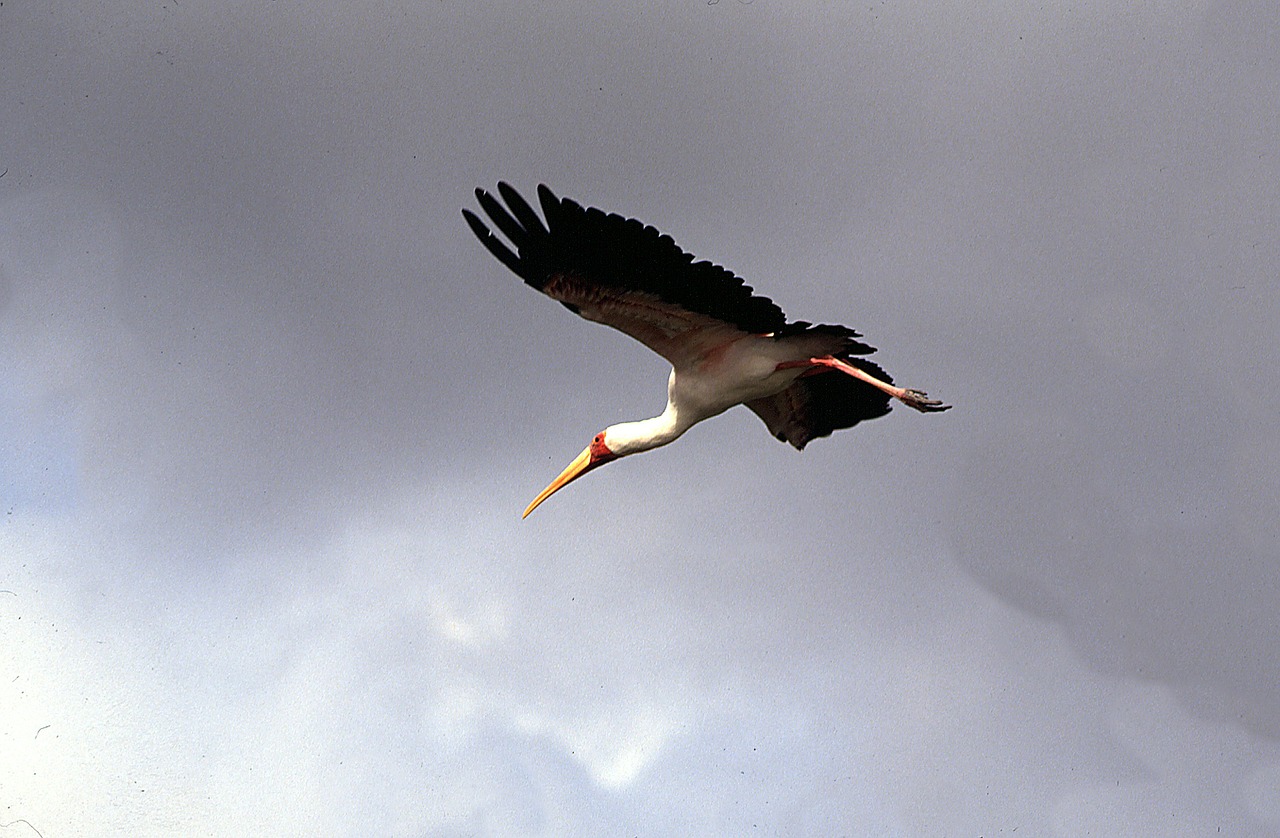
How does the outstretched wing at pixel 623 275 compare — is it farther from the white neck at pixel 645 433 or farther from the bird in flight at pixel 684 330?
the white neck at pixel 645 433

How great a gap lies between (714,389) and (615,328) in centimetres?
199

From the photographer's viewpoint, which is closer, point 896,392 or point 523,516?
point 896,392

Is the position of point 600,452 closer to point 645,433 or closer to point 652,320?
point 645,433

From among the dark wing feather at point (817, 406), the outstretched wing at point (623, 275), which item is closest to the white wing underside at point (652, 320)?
the outstretched wing at point (623, 275)

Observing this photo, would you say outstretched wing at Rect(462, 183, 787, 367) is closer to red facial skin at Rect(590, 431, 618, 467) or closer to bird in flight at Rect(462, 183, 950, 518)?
bird in flight at Rect(462, 183, 950, 518)

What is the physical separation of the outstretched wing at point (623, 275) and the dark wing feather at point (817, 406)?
317 cm

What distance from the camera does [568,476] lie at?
2589 centimetres

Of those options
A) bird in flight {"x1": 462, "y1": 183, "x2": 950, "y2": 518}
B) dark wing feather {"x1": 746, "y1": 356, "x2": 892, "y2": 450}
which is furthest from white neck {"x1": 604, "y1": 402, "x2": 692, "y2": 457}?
dark wing feather {"x1": 746, "y1": 356, "x2": 892, "y2": 450}

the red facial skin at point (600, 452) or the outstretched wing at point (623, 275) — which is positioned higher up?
the outstretched wing at point (623, 275)

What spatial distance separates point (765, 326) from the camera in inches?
888

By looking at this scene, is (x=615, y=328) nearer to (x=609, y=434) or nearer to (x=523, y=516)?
(x=609, y=434)

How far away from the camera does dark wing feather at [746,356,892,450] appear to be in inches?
1000

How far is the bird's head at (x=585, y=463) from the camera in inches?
985

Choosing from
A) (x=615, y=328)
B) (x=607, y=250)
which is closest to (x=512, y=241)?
(x=607, y=250)
